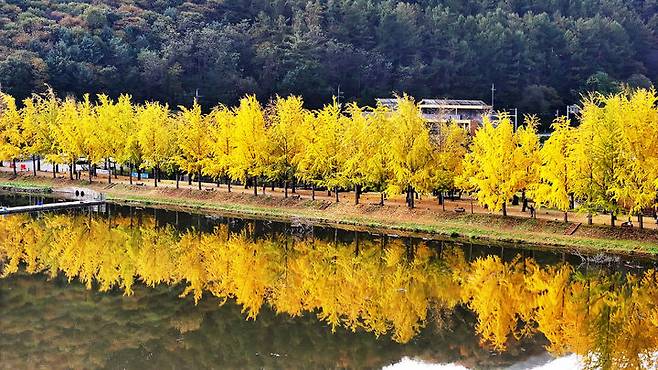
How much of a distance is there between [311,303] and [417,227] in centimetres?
1507

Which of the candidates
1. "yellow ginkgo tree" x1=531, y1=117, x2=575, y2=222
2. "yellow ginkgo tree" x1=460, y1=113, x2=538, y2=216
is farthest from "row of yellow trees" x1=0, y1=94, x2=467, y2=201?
"yellow ginkgo tree" x1=531, y1=117, x2=575, y2=222

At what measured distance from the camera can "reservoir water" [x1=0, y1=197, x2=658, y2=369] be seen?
2325 centimetres

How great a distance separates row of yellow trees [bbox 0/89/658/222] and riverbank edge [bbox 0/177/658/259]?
Result: 1.66 m

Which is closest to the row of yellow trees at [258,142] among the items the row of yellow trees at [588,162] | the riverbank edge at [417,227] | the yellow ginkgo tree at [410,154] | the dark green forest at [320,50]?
the yellow ginkgo tree at [410,154]

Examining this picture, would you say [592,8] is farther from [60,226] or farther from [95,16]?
[60,226]

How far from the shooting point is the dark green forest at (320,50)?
94375 mm

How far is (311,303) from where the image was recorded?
28.7 metres

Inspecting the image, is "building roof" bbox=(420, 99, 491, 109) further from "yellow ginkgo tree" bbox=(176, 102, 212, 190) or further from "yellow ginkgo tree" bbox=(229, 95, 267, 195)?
"yellow ginkgo tree" bbox=(229, 95, 267, 195)

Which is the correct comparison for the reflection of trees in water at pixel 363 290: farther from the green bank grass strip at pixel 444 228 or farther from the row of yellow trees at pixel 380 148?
the row of yellow trees at pixel 380 148

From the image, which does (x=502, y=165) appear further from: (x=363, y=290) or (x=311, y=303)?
(x=311, y=303)

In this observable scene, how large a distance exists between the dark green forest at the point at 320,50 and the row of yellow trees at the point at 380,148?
95.4ft

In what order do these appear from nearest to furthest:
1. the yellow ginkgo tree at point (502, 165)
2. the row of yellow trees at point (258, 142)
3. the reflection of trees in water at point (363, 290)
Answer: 1. the reflection of trees in water at point (363, 290)
2. the yellow ginkgo tree at point (502, 165)
3. the row of yellow trees at point (258, 142)

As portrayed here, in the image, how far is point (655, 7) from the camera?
123125 mm

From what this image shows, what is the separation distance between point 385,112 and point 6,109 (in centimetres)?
3436
